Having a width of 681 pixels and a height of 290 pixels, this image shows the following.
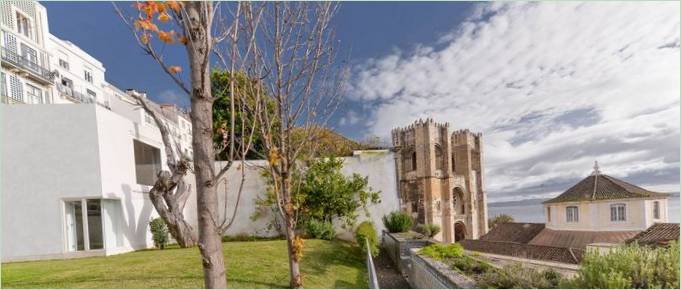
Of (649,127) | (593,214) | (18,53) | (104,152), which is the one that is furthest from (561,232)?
(18,53)

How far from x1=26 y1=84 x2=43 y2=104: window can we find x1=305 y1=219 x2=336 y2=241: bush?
65.9 feet

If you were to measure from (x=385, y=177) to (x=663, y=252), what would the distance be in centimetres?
1138

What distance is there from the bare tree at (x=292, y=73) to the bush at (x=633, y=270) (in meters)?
3.54

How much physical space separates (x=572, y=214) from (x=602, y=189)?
2.46m

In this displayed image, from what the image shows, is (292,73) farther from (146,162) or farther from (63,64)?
(63,64)

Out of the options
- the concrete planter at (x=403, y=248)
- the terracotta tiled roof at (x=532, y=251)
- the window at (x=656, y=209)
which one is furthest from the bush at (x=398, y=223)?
the window at (x=656, y=209)

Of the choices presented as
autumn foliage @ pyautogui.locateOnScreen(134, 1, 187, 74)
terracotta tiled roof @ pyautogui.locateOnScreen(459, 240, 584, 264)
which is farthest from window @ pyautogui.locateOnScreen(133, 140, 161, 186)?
terracotta tiled roof @ pyautogui.locateOnScreen(459, 240, 584, 264)

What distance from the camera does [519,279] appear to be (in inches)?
168

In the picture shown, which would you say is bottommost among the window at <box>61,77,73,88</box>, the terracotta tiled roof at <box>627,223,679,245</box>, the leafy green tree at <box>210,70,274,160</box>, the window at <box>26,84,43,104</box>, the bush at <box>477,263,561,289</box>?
the terracotta tiled roof at <box>627,223,679,245</box>

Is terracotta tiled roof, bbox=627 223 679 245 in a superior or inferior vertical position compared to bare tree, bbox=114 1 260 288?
inferior

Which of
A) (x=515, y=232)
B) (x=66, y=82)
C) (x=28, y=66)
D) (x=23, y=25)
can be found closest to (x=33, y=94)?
(x=28, y=66)

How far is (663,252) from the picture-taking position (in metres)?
3.66

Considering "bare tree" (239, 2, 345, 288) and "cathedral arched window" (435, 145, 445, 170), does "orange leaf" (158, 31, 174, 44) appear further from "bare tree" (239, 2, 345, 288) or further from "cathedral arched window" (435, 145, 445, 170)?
"cathedral arched window" (435, 145, 445, 170)

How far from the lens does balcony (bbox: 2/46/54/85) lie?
19.6m
